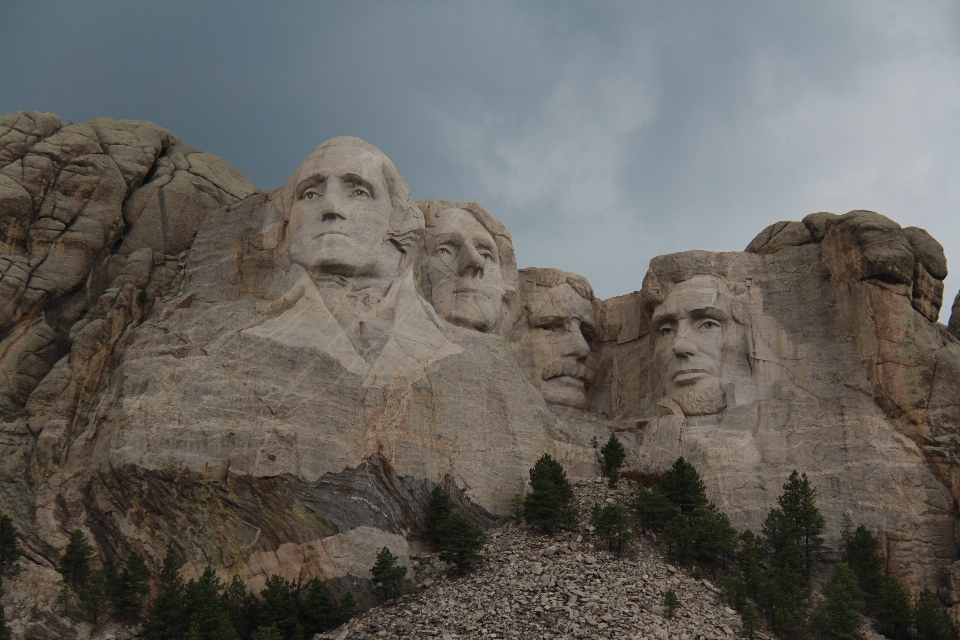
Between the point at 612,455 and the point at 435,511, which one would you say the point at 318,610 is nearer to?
the point at 435,511

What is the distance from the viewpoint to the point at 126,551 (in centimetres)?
3431

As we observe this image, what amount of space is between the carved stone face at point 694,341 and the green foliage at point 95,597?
1501 cm

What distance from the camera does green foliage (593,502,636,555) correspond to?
34.8 m

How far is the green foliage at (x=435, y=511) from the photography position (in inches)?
1386

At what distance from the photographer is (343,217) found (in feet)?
127

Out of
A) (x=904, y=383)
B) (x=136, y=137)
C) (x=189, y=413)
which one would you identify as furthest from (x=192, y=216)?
(x=904, y=383)

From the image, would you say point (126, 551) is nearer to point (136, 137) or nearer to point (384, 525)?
point (384, 525)

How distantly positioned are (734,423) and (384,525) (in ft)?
32.5

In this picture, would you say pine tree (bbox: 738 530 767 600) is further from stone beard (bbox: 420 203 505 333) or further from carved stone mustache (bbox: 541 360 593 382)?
stone beard (bbox: 420 203 505 333)

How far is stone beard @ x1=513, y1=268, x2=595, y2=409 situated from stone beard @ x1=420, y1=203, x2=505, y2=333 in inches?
73.8

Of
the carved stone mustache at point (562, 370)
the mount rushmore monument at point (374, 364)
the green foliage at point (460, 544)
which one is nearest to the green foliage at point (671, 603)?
the green foliage at point (460, 544)

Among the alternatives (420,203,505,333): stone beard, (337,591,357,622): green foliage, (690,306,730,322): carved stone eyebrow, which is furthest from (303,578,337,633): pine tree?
(690,306,730,322): carved stone eyebrow

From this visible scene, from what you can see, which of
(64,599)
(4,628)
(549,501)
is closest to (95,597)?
(64,599)

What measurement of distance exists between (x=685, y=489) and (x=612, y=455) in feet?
9.72
